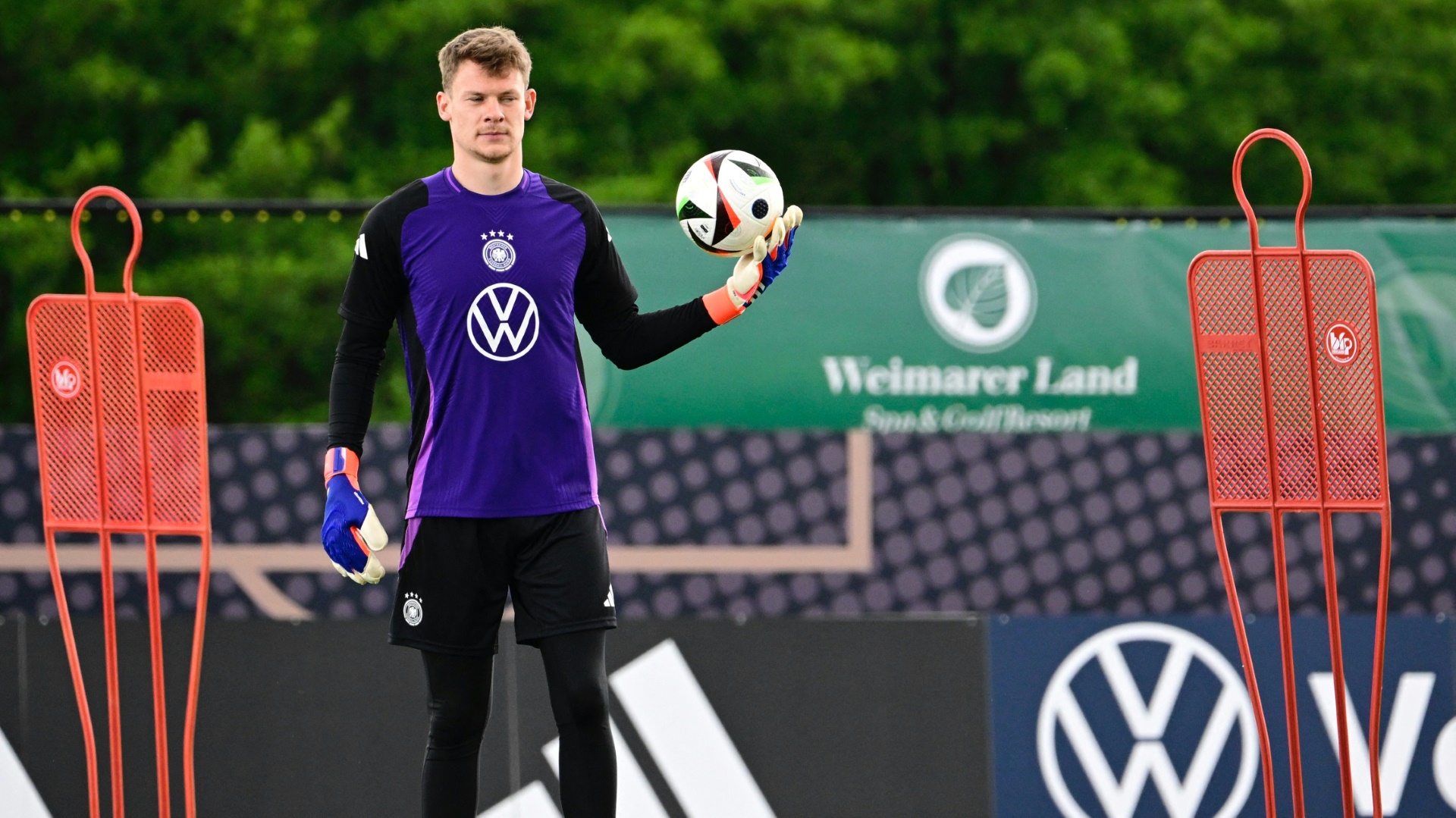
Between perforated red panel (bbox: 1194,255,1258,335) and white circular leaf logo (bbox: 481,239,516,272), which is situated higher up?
white circular leaf logo (bbox: 481,239,516,272)

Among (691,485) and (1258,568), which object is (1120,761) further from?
(691,485)

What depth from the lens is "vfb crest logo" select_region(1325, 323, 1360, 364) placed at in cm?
395

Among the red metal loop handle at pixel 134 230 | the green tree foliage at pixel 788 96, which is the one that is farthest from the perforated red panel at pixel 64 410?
the green tree foliage at pixel 788 96

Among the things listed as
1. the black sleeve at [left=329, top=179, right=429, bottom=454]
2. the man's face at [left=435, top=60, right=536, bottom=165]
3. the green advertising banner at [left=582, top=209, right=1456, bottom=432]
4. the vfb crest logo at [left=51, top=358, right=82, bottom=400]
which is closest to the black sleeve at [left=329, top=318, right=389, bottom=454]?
the black sleeve at [left=329, top=179, right=429, bottom=454]

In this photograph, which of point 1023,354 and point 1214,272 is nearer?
point 1214,272

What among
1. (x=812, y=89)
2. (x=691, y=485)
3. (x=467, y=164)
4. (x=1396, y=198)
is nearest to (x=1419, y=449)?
(x=691, y=485)

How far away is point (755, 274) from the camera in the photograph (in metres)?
3.64

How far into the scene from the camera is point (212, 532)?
5.16 meters

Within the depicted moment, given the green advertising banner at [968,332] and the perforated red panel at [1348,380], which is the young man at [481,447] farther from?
the green advertising banner at [968,332]

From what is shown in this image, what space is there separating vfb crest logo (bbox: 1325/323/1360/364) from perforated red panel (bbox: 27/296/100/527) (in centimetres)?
312

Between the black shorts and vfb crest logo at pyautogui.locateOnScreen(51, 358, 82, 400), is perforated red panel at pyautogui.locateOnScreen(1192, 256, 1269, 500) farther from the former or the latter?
vfb crest logo at pyautogui.locateOnScreen(51, 358, 82, 400)

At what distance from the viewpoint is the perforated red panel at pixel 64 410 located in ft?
13.5

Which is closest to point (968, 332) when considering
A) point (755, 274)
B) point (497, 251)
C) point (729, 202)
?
point (729, 202)

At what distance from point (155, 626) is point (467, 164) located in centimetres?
148
